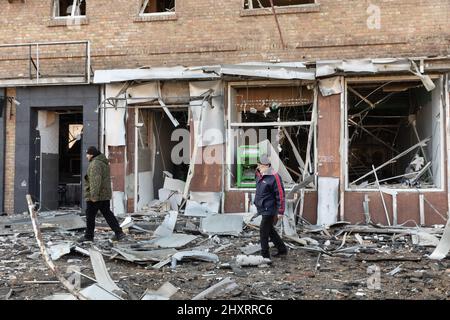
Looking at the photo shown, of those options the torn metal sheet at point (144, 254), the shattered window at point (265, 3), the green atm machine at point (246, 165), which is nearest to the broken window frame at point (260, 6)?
the shattered window at point (265, 3)

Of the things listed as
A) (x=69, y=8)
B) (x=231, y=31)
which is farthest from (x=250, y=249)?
(x=69, y=8)

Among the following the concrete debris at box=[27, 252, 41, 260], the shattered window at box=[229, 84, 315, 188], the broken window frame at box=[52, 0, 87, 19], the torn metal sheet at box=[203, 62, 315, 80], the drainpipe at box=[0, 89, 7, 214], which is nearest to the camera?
the concrete debris at box=[27, 252, 41, 260]

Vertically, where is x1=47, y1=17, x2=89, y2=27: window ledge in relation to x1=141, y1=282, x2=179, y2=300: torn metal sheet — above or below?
above

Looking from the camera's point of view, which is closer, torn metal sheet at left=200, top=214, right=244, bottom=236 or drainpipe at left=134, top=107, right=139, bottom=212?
torn metal sheet at left=200, top=214, right=244, bottom=236

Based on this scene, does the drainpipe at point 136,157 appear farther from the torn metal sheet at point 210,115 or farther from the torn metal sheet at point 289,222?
the torn metal sheet at point 289,222

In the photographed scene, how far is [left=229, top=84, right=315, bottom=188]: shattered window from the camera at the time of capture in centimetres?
1191

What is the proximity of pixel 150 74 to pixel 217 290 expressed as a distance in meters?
7.02

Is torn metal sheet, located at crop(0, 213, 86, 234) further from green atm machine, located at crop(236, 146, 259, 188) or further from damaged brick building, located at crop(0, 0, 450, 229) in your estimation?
green atm machine, located at crop(236, 146, 259, 188)

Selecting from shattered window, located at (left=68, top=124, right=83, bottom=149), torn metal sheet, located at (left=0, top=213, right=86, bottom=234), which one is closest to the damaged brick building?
torn metal sheet, located at (left=0, top=213, right=86, bottom=234)

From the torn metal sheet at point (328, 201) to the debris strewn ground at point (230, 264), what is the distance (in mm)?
378

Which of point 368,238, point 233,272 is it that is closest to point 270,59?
point 368,238

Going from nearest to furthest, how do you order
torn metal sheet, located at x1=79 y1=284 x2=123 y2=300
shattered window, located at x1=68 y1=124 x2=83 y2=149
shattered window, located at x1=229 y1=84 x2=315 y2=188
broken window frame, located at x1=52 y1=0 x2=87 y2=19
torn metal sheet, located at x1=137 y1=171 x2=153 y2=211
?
1. torn metal sheet, located at x1=79 y1=284 x2=123 y2=300
2. shattered window, located at x1=229 y1=84 x2=315 y2=188
3. torn metal sheet, located at x1=137 y1=171 x2=153 y2=211
4. broken window frame, located at x1=52 y1=0 x2=87 y2=19
5. shattered window, located at x1=68 y1=124 x2=83 y2=149

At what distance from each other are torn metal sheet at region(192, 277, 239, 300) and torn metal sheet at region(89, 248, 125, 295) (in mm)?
965

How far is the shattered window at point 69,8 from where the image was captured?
13219mm
